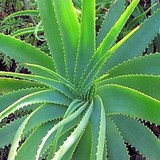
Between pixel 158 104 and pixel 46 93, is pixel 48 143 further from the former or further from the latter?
pixel 158 104

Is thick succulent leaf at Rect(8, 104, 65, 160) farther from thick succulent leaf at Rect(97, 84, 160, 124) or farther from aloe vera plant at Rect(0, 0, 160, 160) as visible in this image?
thick succulent leaf at Rect(97, 84, 160, 124)

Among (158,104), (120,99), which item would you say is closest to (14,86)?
(120,99)

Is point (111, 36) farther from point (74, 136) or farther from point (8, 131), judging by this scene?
point (8, 131)

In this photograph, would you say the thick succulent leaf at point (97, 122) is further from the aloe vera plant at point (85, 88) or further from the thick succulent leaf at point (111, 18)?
the thick succulent leaf at point (111, 18)

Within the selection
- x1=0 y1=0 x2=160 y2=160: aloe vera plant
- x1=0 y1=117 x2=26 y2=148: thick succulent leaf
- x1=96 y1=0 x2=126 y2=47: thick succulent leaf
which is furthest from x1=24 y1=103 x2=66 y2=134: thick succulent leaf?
x1=96 y1=0 x2=126 y2=47: thick succulent leaf

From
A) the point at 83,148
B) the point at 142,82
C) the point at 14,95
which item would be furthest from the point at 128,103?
the point at 14,95

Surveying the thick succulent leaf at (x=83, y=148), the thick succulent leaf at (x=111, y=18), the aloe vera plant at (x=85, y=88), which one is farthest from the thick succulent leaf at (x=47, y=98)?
the thick succulent leaf at (x=111, y=18)
